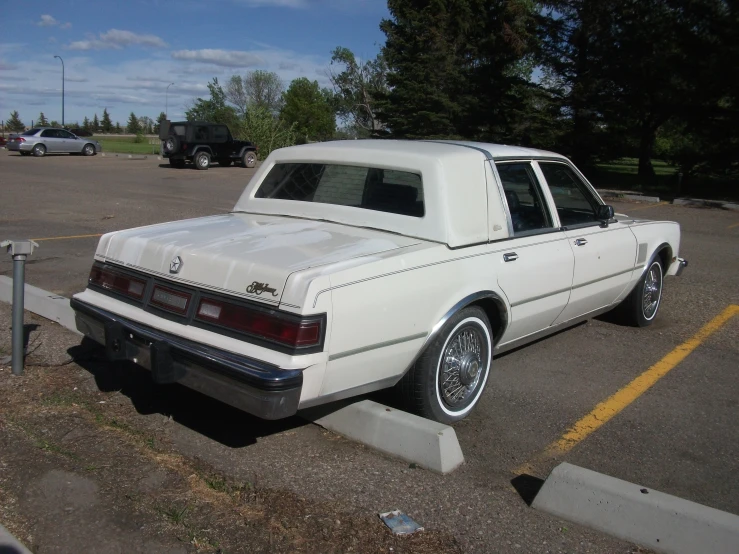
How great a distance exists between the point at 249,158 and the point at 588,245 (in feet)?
85.8

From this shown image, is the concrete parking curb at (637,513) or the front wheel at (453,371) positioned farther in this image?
the front wheel at (453,371)

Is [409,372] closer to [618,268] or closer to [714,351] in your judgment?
[618,268]

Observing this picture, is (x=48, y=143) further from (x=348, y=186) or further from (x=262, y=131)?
(x=348, y=186)

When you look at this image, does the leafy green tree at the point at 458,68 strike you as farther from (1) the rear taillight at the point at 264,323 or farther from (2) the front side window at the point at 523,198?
(1) the rear taillight at the point at 264,323

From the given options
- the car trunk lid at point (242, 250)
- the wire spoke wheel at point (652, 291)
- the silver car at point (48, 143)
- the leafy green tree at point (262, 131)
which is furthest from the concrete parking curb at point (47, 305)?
the silver car at point (48, 143)

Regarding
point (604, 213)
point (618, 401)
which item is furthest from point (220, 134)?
point (618, 401)

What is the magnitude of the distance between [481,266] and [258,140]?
3112 centimetres

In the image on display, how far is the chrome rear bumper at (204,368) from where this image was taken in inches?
132

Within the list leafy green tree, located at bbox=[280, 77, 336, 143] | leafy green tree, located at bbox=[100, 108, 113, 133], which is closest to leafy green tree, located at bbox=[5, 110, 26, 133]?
leafy green tree, located at bbox=[100, 108, 113, 133]

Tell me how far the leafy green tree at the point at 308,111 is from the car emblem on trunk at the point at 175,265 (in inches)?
1977

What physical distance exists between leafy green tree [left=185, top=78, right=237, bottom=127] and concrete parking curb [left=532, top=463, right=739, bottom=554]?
61504mm

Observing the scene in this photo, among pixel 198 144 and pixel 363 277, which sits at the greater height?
pixel 198 144

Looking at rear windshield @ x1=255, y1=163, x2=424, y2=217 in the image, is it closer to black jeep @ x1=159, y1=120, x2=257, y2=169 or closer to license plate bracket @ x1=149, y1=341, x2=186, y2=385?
license plate bracket @ x1=149, y1=341, x2=186, y2=385

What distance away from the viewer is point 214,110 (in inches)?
2569
